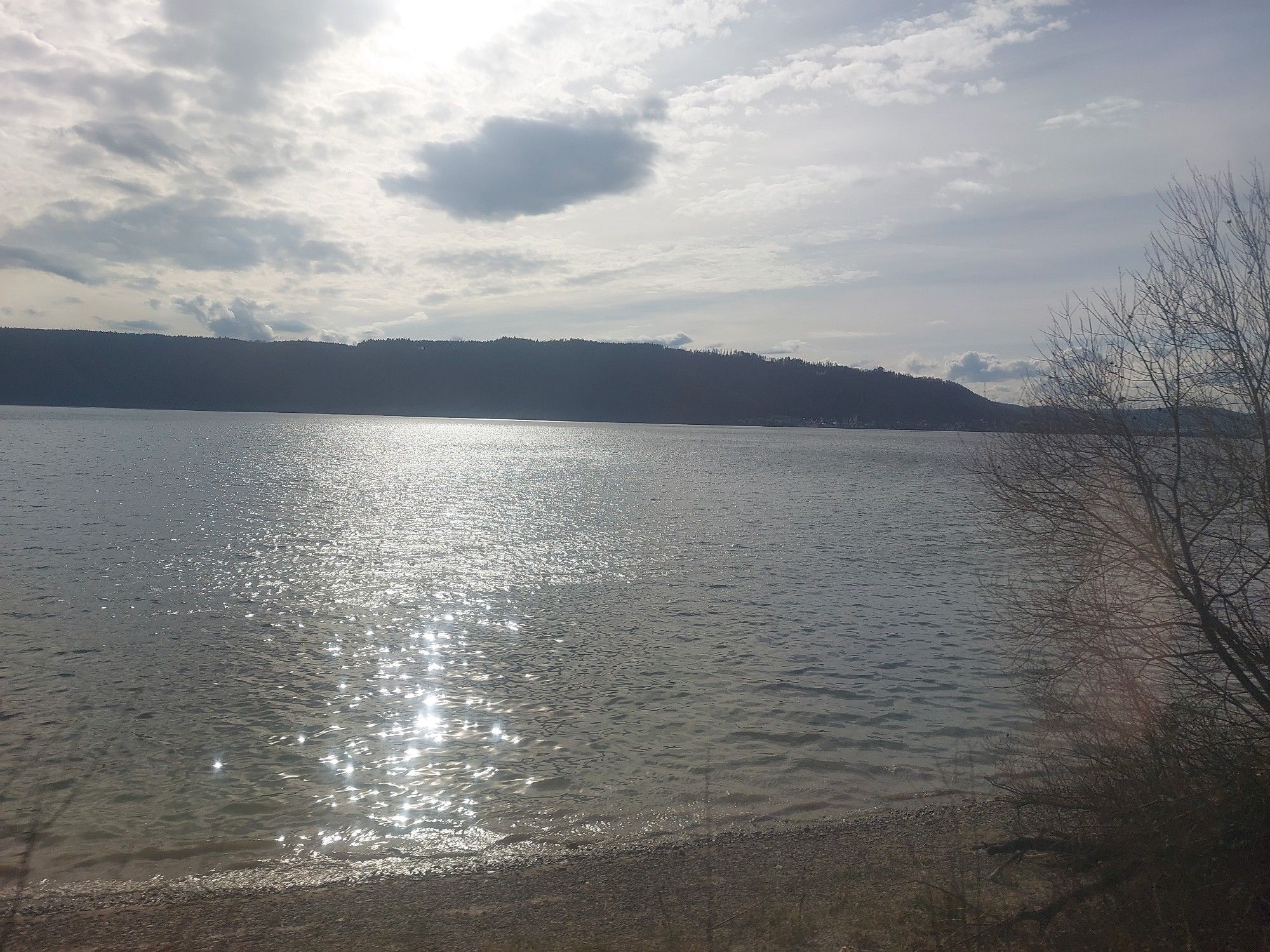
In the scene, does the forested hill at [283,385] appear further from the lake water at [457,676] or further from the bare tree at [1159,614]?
the bare tree at [1159,614]

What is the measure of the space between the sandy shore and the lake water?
0.51 meters

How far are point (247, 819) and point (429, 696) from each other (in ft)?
12.3

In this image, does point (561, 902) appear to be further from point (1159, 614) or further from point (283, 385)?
point (283, 385)

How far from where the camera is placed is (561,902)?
617cm

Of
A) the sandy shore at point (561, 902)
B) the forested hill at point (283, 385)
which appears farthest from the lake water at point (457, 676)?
the forested hill at point (283, 385)

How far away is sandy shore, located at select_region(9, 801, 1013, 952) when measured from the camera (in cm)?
555

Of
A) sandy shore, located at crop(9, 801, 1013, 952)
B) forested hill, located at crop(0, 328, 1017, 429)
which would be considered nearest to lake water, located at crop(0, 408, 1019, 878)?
sandy shore, located at crop(9, 801, 1013, 952)

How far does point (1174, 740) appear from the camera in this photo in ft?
21.3

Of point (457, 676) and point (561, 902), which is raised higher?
point (561, 902)

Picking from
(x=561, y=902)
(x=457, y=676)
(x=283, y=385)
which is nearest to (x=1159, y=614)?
(x=561, y=902)

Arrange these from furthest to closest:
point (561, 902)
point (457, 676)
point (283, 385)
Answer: point (283, 385) < point (457, 676) < point (561, 902)

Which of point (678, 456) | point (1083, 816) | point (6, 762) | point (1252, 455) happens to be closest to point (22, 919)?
point (6, 762)

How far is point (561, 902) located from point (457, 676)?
6344 millimetres

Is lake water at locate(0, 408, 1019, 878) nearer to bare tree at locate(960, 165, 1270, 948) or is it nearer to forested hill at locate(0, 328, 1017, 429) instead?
bare tree at locate(960, 165, 1270, 948)
